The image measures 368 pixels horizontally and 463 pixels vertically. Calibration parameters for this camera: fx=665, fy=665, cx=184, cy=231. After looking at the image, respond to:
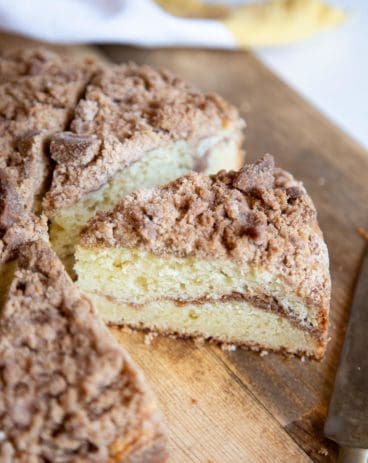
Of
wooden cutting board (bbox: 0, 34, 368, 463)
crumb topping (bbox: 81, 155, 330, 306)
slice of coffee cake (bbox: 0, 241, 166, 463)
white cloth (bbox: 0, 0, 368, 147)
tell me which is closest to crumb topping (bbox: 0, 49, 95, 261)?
crumb topping (bbox: 81, 155, 330, 306)

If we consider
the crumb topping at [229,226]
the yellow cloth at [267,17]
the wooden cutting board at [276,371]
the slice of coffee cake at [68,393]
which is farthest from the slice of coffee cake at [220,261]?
the yellow cloth at [267,17]

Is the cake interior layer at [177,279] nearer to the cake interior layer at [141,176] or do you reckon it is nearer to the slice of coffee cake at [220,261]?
the slice of coffee cake at [220,261]

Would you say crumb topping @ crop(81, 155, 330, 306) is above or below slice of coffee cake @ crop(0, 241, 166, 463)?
above

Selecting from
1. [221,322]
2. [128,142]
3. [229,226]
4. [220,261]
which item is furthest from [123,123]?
[221,322]

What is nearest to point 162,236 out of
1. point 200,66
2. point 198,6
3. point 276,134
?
point 276,134

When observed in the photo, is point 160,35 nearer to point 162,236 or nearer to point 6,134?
point 6,134

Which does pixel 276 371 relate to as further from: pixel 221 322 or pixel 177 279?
pixel 177 279

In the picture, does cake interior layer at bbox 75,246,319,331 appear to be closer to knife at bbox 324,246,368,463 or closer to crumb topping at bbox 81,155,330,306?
crumb topping at bbox 81,155,330,306
